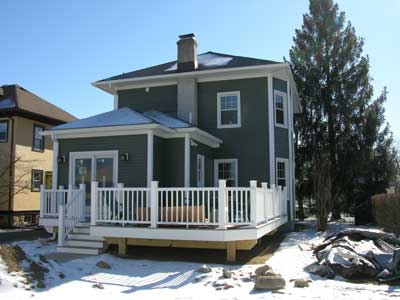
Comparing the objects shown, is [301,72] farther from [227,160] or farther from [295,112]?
[227,160]

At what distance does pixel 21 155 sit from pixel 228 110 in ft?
38.9

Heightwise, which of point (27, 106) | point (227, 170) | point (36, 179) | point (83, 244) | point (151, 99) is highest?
point (27, 106)

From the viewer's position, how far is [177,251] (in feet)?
34.5

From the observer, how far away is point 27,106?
21.3 metres

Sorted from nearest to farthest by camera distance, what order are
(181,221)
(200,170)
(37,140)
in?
1. (181,221)
2. (200,170)
3. (37,140)

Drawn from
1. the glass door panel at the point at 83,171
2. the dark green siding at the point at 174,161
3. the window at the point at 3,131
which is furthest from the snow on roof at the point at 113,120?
the window at the point at 3,131

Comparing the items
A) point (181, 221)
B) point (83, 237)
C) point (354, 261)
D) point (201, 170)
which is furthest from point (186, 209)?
point (201, 170)

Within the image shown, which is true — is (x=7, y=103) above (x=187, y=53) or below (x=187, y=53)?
below

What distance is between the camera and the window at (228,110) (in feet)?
49.9

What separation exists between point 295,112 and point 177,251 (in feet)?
43.8

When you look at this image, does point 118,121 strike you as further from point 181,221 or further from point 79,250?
point 181,221

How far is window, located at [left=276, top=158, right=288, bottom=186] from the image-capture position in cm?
1503

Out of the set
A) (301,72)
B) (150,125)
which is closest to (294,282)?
(150,125)

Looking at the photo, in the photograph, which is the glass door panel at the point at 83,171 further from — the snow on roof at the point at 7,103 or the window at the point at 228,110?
the snow on roof at the point at 7,103
